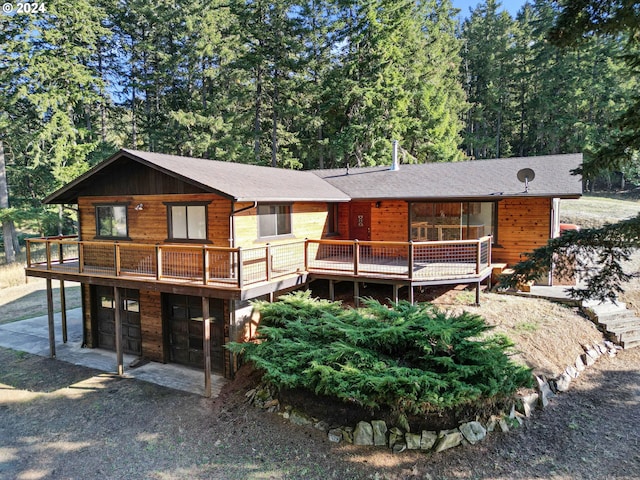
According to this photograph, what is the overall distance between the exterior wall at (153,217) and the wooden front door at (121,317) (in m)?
1.78

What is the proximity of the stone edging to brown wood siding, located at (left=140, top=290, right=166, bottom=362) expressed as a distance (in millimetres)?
4284

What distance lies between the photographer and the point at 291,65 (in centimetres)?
2511

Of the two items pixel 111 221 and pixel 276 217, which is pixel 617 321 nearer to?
pixel 276 217

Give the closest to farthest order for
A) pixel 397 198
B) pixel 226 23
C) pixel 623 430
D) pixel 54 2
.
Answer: pixel 623 430
pixel 397 198
pixel 54 2
pixel 226 23

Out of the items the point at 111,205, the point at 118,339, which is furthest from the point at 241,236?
the point at 111,205

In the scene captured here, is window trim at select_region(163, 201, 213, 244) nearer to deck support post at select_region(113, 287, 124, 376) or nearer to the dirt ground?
deck support post at select_region(113, 287, 124, 376)

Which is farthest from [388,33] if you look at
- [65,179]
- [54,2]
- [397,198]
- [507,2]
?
[507,2]

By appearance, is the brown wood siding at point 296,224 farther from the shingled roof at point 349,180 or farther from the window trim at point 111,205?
the window trim at point 111,205

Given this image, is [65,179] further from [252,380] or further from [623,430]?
[623,430]

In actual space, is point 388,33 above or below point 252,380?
above

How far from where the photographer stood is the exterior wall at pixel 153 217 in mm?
10406

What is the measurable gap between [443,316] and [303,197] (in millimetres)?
5415

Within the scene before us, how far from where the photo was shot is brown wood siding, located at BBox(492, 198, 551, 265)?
496 inches
